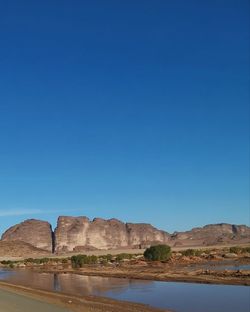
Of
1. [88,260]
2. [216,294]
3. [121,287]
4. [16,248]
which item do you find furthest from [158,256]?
[16,248]

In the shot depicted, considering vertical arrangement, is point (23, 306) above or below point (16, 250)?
below

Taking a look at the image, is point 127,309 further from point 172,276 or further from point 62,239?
point 62,239

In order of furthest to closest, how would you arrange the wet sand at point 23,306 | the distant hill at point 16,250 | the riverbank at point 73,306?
the distant hill at point 16,250 < the riverbank at point 73,306 < the wet sand at point 23,306

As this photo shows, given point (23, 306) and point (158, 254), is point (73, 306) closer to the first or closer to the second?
point (23, 306)

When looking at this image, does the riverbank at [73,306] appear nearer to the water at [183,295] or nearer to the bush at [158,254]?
the water at [183,295]

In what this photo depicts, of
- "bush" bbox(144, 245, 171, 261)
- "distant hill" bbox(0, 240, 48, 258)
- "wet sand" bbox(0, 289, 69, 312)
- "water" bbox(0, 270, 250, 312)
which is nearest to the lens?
"wet sand" bbox(0, 289, 69, 312)

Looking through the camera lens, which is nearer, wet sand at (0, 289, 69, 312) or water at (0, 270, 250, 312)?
wet sand at (0, 289, 69, 312)

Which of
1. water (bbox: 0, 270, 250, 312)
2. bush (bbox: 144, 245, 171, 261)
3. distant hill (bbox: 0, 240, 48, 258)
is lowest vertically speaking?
water (bbox: 0, 270, 250, 312)

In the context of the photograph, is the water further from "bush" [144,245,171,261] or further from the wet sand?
"bush" [144,245,171,261]

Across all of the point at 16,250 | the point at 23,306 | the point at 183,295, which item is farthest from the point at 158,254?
the point at 16,250

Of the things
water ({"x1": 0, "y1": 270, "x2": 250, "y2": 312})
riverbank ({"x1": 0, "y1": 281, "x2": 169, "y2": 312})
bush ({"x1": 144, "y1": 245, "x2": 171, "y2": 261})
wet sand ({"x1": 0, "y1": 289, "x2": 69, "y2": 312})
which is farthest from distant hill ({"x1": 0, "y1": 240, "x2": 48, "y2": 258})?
wet sand ({"x1": 0, "y1": 289, "x2": 69, "y2": 312})

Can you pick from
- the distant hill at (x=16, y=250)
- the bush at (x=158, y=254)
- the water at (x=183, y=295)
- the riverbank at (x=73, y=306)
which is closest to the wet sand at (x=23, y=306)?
the riverbank at (x=73, y=306)

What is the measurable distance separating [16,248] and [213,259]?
96.5 m

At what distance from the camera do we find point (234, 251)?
89938 millimetres
